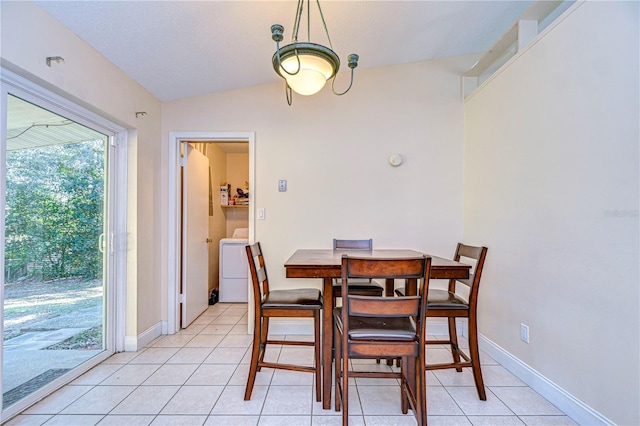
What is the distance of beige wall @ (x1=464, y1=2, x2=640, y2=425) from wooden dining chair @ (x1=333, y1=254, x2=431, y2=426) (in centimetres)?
92

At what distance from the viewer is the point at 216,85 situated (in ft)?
9.30

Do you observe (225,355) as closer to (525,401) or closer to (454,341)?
(454,341)

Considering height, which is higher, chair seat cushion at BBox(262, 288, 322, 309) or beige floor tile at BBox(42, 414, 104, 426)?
chair seat cushion at BBox(262, 288, 322, 309)

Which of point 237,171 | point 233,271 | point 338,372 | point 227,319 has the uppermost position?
point 237,171

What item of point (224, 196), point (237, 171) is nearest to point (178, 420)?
point (224, 196)

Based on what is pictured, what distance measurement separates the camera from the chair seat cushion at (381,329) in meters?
1.49

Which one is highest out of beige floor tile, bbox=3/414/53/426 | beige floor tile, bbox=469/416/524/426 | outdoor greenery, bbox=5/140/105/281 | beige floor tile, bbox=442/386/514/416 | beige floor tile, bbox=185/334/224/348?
outdoor greenery, bbox=5/140/105/281

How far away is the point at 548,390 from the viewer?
72.2 inches

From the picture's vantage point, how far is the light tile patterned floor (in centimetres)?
166


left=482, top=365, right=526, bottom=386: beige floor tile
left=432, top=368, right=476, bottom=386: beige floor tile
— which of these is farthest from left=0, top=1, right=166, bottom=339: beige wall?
left=482, top=365, right=526, bottom=386: beige floor tile

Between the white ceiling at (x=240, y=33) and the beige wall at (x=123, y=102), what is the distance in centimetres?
9

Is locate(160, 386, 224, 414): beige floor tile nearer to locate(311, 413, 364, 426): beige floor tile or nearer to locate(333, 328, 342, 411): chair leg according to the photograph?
locate(311, 413, 364, 426): beige floor tile

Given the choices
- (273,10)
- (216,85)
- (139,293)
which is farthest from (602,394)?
(216,85)

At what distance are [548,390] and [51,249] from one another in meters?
3.31
